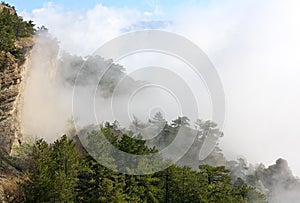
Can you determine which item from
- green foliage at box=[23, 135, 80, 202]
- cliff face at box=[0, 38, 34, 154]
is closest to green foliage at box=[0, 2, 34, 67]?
cliff face at box=[0, 38, 34, 154]

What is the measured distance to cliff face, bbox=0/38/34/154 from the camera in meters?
49.0

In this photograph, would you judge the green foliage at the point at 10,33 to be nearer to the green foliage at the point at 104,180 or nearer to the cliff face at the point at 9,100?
the cliff face at the point at 9,100

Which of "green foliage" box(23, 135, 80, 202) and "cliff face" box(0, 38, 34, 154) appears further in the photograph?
"cliff face" box(0, 38, 34, 154)

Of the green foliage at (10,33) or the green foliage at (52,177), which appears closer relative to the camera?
the green foliage at (52,177)

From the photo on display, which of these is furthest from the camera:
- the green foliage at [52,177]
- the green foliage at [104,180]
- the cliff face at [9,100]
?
the cliff face at [9,100]

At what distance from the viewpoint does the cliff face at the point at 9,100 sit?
49000 mm

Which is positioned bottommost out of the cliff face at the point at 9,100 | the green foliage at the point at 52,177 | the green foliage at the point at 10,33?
the green foliage at the point at 52,177

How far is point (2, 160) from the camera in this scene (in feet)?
155

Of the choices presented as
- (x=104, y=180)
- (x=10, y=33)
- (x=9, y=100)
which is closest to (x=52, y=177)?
(x=104, y=180)

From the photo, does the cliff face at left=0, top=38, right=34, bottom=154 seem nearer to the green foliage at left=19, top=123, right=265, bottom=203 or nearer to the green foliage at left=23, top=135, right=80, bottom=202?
the green foliage at left=19, top=123, right=265, bottom=203

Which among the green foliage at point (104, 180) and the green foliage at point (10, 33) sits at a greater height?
the green foliage at point (10, 33)

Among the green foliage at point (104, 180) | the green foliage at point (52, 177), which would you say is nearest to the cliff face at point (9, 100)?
the green foliage at point (104, 180)

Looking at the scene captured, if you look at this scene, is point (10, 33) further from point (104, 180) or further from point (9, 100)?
point (104, 180)

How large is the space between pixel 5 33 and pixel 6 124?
11.4m
